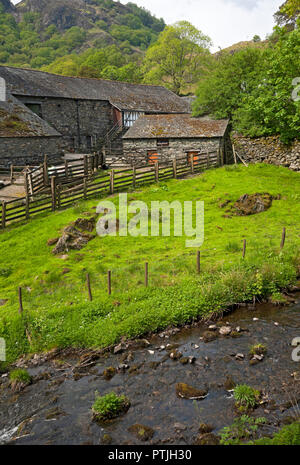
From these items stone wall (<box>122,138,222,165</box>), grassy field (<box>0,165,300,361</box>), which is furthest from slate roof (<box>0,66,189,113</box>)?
grassy field (<box>0,165,300,361</box>)

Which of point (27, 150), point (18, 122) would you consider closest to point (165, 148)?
point (27, 150)

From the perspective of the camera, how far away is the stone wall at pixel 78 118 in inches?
1555

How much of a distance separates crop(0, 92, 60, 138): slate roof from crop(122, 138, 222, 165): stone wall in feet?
24.8

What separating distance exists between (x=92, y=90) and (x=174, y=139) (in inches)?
738

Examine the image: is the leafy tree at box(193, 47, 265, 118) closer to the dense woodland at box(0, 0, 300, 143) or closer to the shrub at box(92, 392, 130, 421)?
the dense woodland at box(0, 0, 300, 143)

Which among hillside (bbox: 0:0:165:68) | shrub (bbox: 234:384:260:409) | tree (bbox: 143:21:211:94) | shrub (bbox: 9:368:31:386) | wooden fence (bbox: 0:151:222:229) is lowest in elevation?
shrub (bbox: 9:368:31:386)

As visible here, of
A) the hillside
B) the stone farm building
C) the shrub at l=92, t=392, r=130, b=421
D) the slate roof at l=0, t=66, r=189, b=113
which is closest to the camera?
the shrub at l=92, t=392, r=130, b=421

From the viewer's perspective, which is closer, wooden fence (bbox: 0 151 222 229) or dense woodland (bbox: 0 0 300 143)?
wooden fence (bbox: 0 151 222 229)

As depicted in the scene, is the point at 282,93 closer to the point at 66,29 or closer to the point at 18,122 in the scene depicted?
the point at 18,122

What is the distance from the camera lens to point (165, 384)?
916 centimetres

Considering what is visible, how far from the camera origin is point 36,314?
38.4 feet

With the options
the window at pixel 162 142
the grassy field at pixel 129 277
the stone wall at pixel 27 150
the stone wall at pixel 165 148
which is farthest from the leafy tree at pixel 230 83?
the grassy field at pixel 129 277

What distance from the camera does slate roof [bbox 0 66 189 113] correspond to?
38469 mm

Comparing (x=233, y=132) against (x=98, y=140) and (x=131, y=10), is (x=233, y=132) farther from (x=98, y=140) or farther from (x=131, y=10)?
(x=131, y=10)
